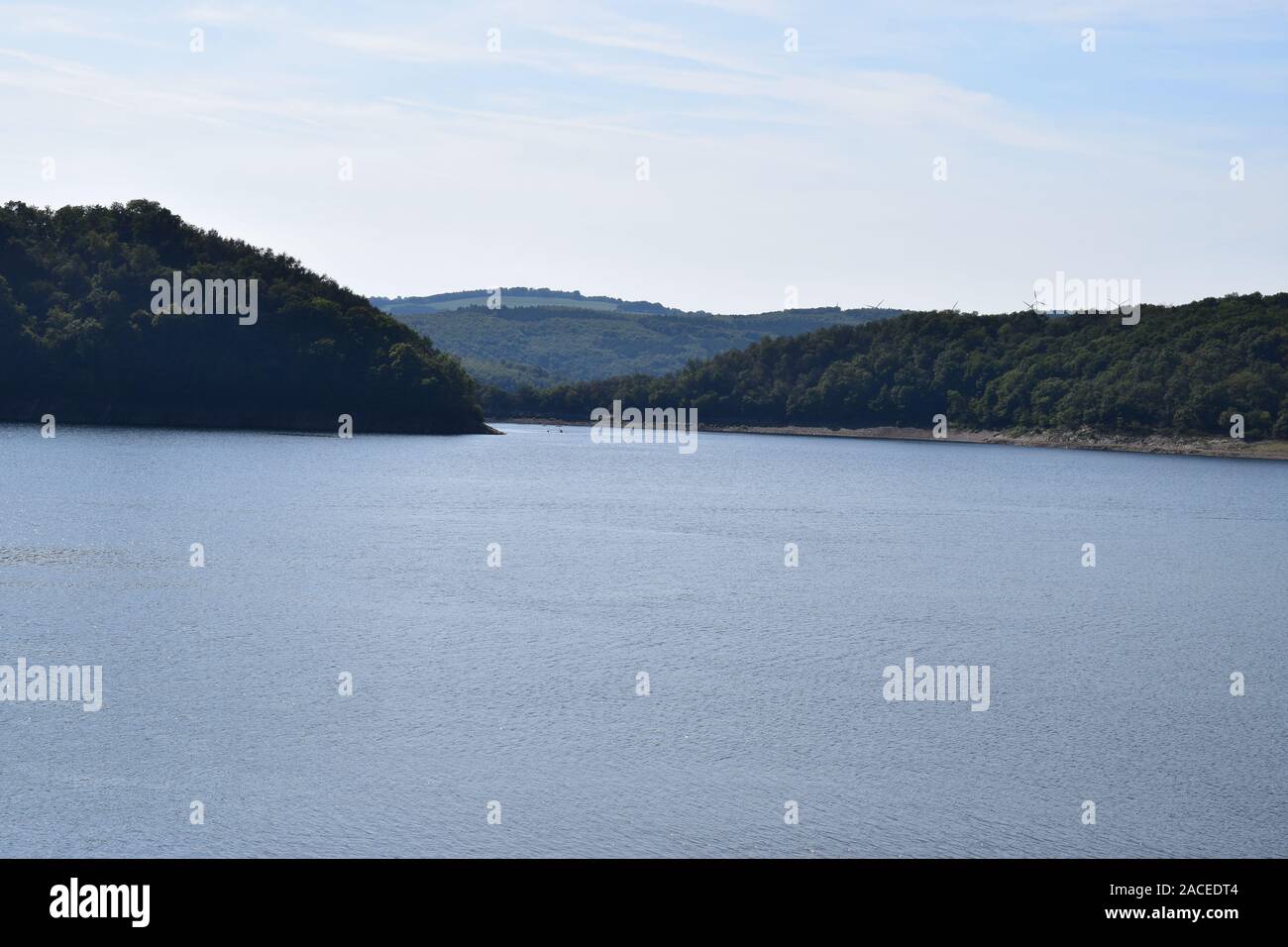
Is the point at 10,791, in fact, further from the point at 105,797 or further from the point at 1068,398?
the point at 1068,398

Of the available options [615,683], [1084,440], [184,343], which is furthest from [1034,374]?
[615,683]

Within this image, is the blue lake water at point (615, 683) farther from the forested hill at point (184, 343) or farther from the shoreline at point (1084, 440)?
the shoreline at point (1084, 440)

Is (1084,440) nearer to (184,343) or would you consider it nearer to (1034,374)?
(1034,374)

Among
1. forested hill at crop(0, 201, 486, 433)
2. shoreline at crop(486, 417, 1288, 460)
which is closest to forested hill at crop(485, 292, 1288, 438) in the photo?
shoreline at crop(486, 417, 1288, 460)

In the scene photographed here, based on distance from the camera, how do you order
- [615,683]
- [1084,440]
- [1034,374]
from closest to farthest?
[615,683] < [1084,440] < [1034,374]

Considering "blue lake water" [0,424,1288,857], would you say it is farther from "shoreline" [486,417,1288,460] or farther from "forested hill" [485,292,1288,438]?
"forested hill" [485,292,1288,438]

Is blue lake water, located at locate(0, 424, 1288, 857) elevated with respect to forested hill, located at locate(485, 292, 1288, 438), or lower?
lower
